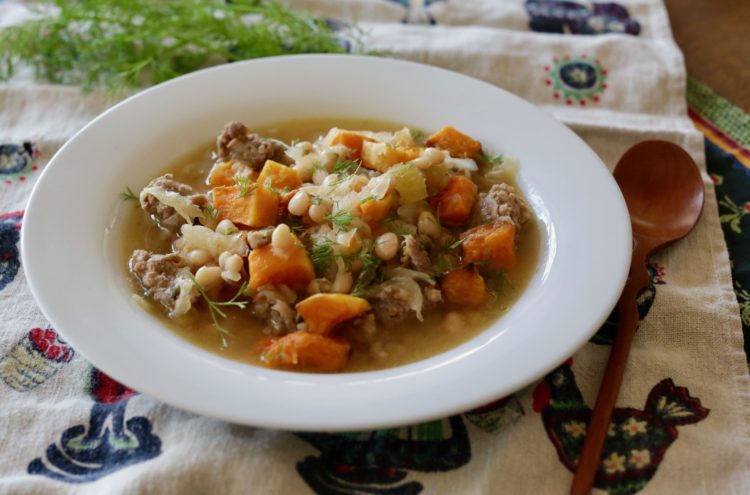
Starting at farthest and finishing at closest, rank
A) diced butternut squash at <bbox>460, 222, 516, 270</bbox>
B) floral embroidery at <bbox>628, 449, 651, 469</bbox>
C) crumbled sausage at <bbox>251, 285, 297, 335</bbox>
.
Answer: diced butternut squash at <bbox>460, 222, 516, 270</bbox>
crumbled sausage at <bbox>251, 285, 297, 335</bbox>
floral embroidery at <bbox>628, 449, 651, 469</bbox>

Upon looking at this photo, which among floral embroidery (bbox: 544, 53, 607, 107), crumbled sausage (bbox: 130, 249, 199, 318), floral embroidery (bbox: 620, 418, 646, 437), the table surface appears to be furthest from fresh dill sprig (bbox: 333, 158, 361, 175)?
the table surface

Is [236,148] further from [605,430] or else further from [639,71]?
[639,71]

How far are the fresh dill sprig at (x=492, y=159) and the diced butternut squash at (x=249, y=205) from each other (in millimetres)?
1222

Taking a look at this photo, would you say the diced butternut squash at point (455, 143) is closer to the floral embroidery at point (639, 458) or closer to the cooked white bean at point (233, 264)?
the cooked white bean at point (233, 264)

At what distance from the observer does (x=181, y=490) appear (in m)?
2.72

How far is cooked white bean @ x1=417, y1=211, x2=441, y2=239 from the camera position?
3.55 m

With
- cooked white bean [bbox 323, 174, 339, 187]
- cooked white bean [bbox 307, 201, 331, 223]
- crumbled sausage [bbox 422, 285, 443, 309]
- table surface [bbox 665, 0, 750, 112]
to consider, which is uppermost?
cooked white bean [bbox 323, 174, 339, 187]

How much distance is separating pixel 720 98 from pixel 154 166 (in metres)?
3.82

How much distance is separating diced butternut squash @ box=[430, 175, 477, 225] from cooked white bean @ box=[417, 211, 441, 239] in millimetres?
141

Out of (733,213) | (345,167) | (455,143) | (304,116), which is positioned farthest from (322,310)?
(733,213)

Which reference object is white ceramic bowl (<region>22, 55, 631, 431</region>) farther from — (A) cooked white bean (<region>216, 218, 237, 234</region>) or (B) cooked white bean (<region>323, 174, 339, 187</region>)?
(B) cooked white bean (<region>323, 174, 339, 187</region>)

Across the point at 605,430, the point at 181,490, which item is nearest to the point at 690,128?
the point at 605,430

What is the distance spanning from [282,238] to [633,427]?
1710 mm

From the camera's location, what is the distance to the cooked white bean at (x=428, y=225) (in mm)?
3553
